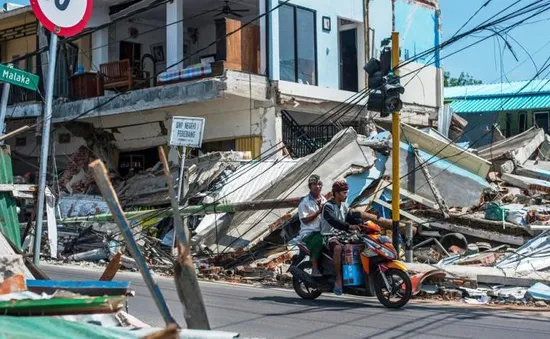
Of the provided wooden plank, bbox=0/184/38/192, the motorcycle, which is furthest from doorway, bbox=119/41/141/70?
wooden plank, bbox=0/184/38/192

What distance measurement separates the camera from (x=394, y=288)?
1033 centimetres

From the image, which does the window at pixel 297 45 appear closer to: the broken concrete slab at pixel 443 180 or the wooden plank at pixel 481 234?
the broken concrete slab at pixel 443 180

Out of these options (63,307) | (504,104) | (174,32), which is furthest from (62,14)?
(504,104)

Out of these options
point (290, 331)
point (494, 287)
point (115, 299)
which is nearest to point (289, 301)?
point (290, 331)

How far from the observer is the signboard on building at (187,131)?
15734mm

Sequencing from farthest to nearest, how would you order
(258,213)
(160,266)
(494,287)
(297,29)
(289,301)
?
1. (297,29)
2. (258,213)
3. (160,266)
4. (494,287)
5. (289,301)

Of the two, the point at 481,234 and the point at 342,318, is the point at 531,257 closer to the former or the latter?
the point at 481,234

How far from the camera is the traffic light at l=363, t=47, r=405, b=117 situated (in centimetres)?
1318

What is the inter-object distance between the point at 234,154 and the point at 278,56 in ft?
10.8

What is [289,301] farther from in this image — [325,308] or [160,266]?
[160,266]

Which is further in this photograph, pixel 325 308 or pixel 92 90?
pixel 92 90

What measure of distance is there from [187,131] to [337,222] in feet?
20.4

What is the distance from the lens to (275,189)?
17.8 metres

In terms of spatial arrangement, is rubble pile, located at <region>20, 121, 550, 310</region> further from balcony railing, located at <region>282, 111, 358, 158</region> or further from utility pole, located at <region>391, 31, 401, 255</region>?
balcony railing, located at <region>282, 111, 358, 158</region>
